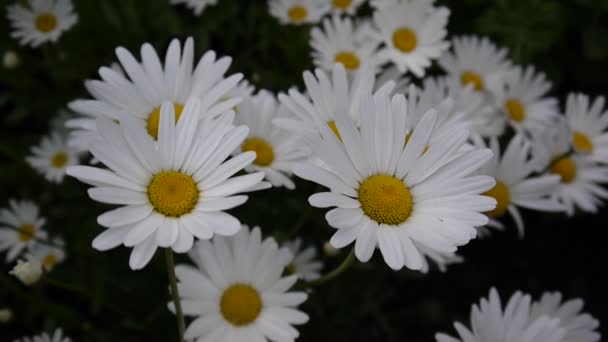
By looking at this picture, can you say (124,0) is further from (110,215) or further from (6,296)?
(110,215)

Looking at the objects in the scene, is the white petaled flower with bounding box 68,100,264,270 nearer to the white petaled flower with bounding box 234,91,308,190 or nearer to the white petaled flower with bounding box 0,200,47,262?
the white petaled flower with bounding box 234,91,308,190

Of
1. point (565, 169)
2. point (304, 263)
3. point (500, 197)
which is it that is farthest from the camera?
point (565, 169)

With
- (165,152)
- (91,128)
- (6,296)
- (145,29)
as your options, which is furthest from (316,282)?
(145,29)

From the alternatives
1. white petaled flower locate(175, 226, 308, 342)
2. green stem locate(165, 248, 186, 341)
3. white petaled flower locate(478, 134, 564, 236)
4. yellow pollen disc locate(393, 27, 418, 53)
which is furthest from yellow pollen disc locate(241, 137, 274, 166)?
yellow pollen disc locate(393, 27, 418, 53)

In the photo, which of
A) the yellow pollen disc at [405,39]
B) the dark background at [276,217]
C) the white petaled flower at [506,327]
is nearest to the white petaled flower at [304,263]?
the dark background at [276,217]

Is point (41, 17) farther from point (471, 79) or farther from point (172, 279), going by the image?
point (471, 79)

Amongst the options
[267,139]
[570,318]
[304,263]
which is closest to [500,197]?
[570,318]

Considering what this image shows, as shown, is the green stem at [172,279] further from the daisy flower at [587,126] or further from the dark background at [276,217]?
the daisy flower at [587,126]
